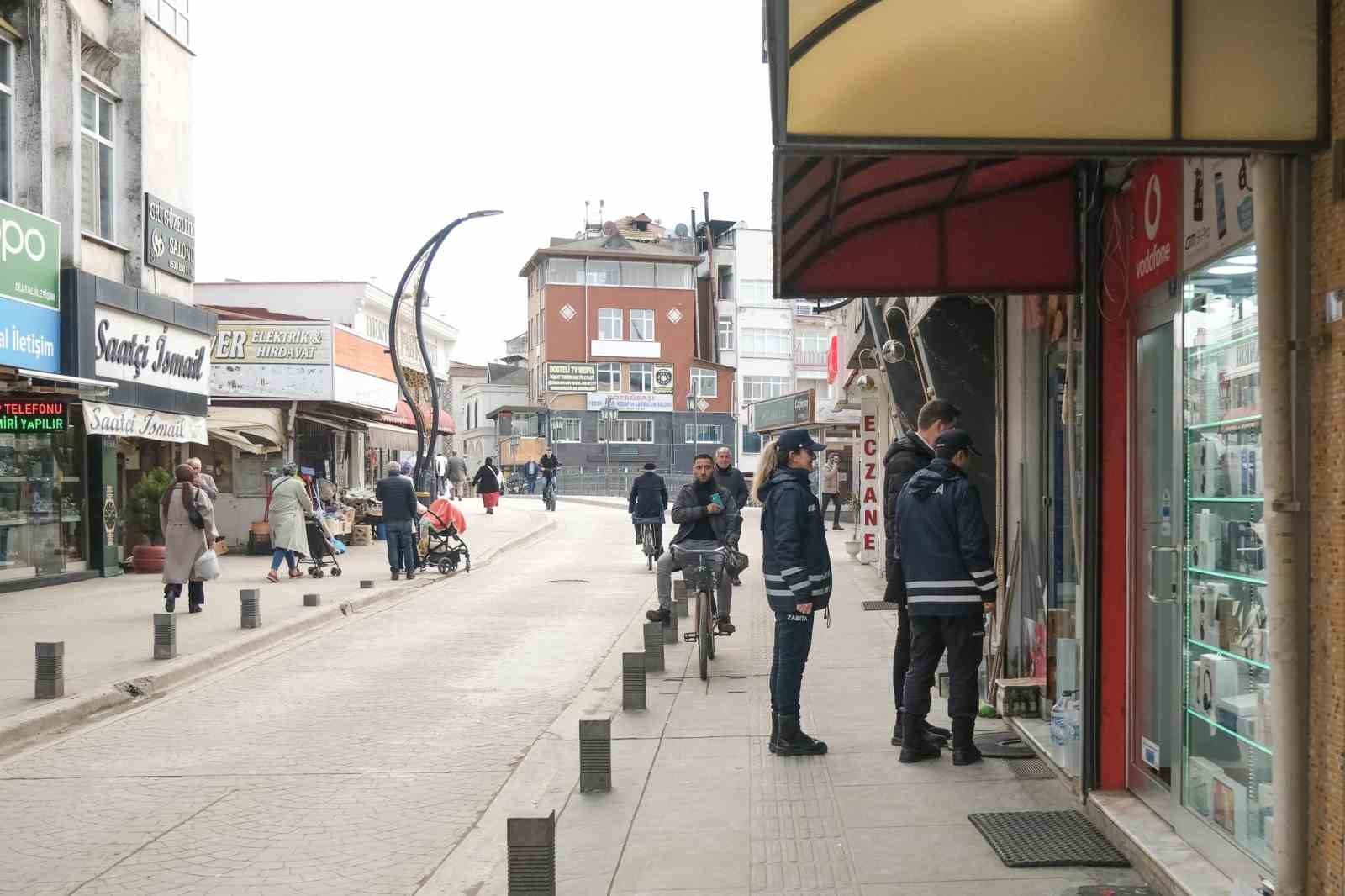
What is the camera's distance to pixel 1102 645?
607 cm

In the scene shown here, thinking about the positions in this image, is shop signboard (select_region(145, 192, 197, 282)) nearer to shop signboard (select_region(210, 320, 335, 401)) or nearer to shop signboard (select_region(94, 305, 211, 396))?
shop signboard (select_region(94, 305, 211, 396))

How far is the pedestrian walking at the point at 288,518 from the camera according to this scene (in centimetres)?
1984

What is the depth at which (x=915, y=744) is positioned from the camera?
7414 millimetres

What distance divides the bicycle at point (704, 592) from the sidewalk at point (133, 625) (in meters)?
4.39

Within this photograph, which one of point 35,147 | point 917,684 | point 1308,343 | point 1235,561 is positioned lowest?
point 917,684

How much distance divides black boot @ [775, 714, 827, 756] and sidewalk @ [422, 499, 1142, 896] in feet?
0.17

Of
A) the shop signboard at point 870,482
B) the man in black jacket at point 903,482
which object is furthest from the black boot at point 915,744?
the shop signboard at point 870,482

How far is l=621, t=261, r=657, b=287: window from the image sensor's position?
77500 millimetres

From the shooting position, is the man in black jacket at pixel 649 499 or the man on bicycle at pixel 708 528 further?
the man in black jacket at pixel 649 499

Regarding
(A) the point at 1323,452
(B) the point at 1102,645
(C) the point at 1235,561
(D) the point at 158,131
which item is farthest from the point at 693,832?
(D) the point at 158,131

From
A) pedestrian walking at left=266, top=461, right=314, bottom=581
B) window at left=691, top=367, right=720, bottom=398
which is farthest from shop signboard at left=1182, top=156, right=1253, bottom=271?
window at left=691, top=367, right=720, bottom=398

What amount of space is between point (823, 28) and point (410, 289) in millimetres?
57934

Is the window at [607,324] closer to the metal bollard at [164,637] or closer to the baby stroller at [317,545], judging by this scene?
the baby stroller at [317,545]

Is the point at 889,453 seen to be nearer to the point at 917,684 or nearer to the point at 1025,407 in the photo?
the point at 1025,407
